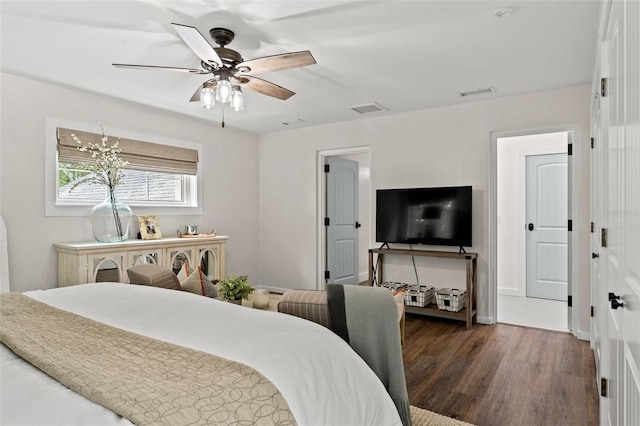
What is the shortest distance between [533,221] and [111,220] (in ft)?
17.9

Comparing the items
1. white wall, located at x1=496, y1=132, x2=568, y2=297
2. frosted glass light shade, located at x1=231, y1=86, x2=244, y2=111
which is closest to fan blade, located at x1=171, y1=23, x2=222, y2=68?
frosted glass light shade, located at x1=231, y1=86, x2=244, y2=111

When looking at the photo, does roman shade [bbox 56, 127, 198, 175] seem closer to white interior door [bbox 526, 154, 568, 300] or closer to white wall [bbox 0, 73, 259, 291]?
white wall [bbox 0, 73, 259, 291]

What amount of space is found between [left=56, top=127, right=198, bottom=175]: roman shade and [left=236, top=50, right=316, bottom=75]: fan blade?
2.25 m

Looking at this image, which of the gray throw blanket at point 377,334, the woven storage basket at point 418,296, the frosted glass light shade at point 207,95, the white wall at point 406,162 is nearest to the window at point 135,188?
the white wall at point 406,162

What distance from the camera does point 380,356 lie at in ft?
5.05

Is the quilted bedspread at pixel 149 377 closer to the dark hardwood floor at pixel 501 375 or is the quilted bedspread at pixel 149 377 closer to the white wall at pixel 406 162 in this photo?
the dark hardwood floor at pixel 501 375

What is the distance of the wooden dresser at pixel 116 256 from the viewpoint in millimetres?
3510

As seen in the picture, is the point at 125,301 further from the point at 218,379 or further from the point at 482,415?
the point at 482,415

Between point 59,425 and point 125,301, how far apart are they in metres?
1.00

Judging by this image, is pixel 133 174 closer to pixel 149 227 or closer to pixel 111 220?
pixel 149 227

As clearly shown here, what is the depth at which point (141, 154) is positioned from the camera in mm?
4426

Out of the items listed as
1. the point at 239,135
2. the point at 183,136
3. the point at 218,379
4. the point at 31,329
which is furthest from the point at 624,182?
the point at 239,135

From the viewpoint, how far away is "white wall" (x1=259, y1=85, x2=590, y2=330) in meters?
4.00

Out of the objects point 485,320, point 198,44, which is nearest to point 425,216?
point 485,320
